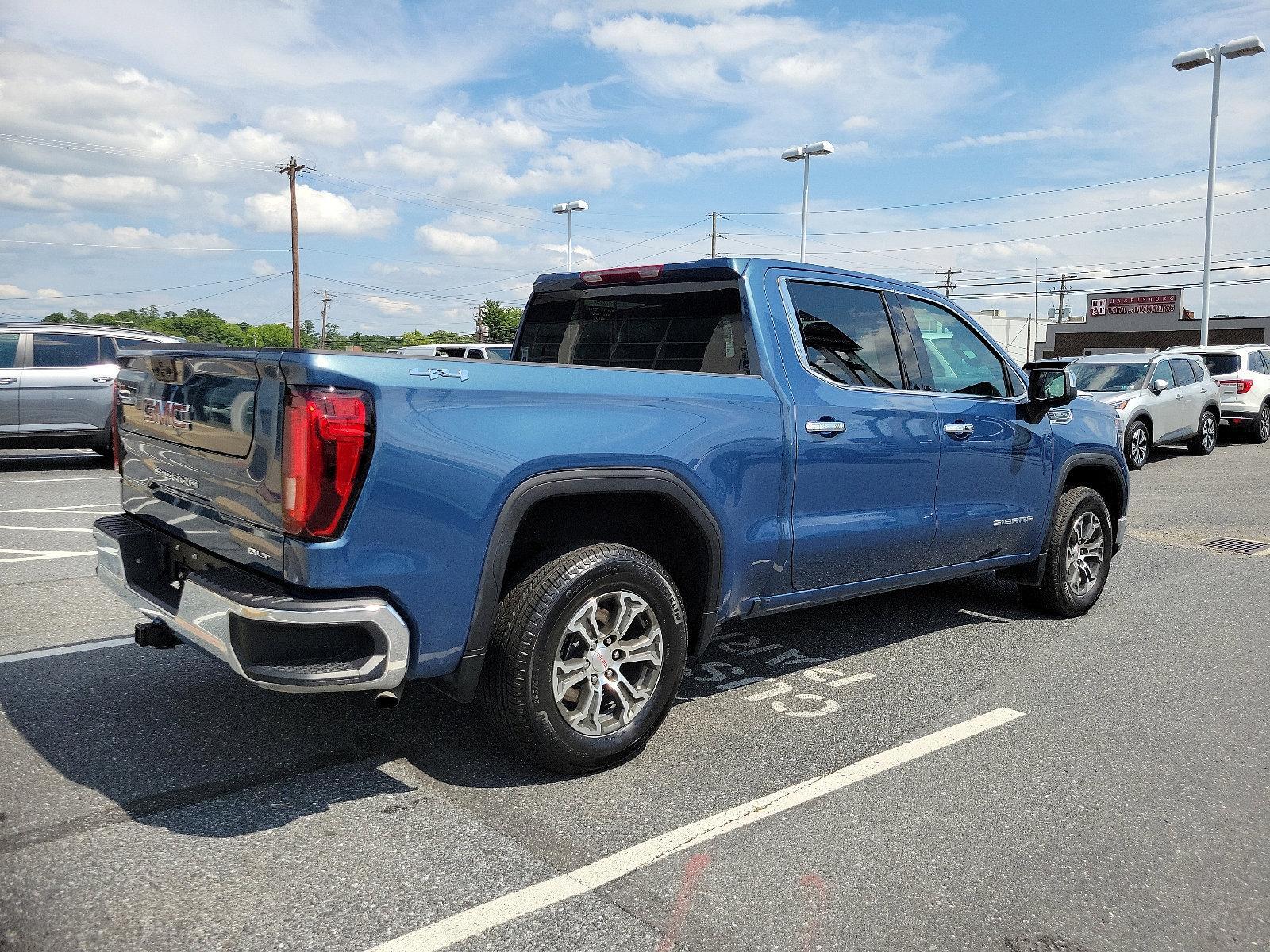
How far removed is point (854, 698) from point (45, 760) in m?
3.18

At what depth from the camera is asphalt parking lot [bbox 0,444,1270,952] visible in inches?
104

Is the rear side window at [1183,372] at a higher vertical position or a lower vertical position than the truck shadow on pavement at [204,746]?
higher

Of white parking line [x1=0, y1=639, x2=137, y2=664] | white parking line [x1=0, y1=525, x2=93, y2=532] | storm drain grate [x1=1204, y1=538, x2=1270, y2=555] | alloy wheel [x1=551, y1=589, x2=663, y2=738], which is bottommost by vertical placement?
white parking line [x1=0, y1=639, x2=137, y2=664]

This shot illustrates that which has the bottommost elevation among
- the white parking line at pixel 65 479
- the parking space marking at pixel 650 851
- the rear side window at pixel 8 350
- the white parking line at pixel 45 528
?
the parking space marking at pixel 650 851

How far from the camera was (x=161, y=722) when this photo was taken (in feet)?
12.9

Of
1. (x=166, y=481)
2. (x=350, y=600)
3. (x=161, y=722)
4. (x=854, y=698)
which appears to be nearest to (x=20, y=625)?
(x=161, y=722)

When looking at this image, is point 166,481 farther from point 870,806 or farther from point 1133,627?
point 1133,627

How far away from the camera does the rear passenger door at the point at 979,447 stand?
16.2 ft

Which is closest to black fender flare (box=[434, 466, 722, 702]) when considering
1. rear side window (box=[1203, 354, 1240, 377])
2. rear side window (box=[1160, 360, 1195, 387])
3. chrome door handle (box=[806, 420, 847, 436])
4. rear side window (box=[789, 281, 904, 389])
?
chrome door handle (box=[806, 420, 847, 436])

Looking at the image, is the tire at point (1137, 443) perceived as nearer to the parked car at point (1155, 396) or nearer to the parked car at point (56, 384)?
the parked car at point (1155, 396)

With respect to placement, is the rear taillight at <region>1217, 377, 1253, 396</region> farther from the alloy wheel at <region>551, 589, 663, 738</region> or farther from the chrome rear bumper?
the chrome rear bumper

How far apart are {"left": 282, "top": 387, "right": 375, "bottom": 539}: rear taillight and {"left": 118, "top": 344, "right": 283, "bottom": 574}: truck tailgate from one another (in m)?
0.06

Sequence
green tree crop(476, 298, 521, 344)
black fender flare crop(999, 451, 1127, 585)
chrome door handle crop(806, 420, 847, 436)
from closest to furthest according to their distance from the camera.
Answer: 1. chrome door handle crop(806, 420, 847, 436)
2. black fender flare crop(999, 451, 1127, 585)
3. green tree crop(476, 298, 521, 344)

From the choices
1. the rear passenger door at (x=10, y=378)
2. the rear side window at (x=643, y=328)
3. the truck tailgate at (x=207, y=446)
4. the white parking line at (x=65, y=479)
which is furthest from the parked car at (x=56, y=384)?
the truck tailgate at (x=207, y=446)
